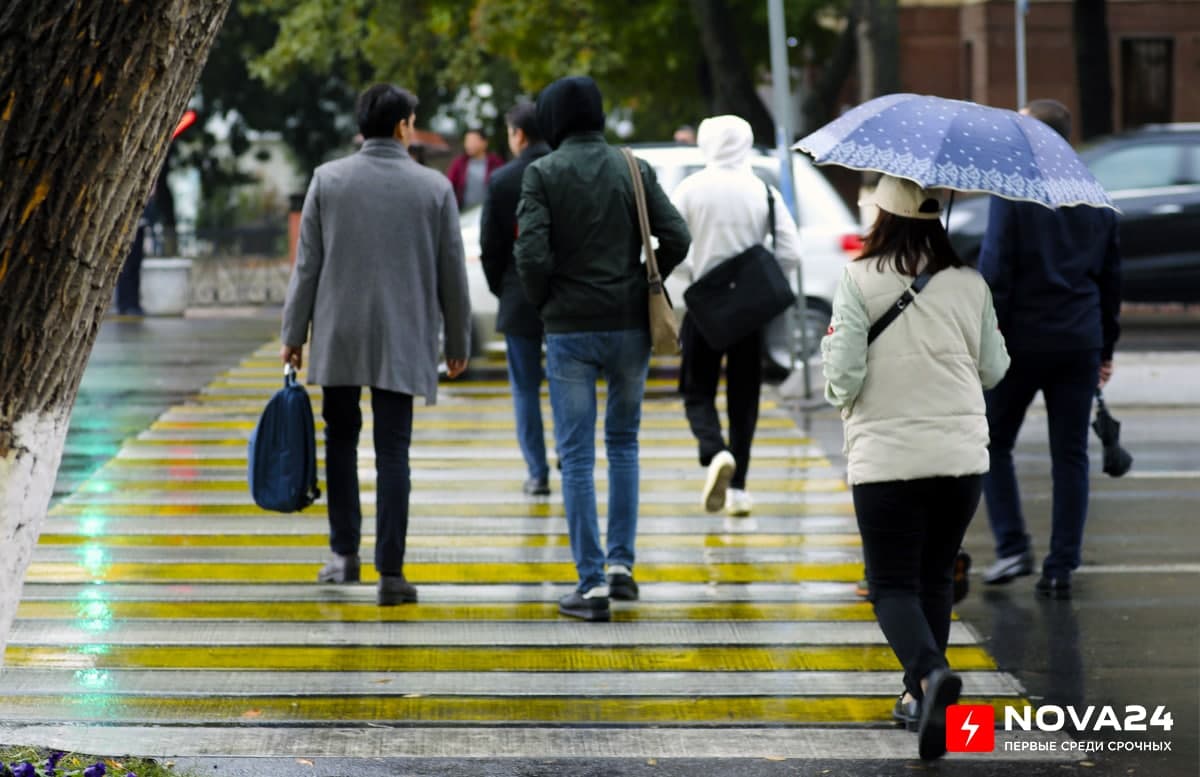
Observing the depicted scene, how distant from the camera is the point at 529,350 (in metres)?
9.00

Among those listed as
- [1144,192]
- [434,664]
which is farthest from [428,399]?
[1144,192]

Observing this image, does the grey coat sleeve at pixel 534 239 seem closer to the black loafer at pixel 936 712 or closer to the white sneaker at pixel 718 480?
the white sneaker at pixel 718 480

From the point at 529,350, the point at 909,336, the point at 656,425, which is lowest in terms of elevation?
the point at 656,425

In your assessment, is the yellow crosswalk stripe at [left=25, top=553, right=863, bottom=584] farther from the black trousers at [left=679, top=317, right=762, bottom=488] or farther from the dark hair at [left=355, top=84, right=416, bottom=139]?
the dark hair at [left=355, top=84, right=416, bottom=139]

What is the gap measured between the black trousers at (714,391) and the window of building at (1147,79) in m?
30.3

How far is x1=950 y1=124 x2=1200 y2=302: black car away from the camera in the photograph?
57.9ft

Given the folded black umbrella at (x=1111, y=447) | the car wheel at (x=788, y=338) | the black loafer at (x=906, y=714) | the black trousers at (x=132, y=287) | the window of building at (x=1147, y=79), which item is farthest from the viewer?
the window of building at (x=1147, y=79)

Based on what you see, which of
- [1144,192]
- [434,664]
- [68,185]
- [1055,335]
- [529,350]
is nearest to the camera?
[68,185]

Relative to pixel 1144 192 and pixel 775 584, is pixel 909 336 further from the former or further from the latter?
pixel 1144 192

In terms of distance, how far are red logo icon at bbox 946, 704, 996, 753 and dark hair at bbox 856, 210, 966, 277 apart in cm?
124

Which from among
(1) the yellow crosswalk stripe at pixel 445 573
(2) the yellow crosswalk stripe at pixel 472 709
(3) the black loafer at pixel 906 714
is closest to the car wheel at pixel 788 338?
(1) the yellow crosswalk stripe at pixel 445 573

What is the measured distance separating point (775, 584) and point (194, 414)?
20.4 ft

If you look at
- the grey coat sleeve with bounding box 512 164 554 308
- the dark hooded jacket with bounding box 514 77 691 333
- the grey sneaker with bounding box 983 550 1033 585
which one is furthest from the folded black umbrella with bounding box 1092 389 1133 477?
the grey coat sleeve with bounding box 512 164 554 308

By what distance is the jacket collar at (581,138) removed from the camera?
671cm
